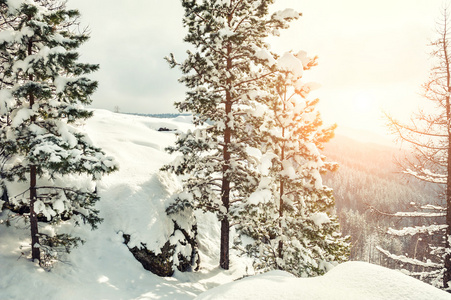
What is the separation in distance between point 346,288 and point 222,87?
919 centimetres

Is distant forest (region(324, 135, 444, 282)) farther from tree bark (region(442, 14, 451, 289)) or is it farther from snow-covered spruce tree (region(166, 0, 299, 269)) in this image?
snow-covered spruce tree (region(166, 0, 299, 269))

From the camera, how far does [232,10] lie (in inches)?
429

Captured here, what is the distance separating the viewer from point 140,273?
950 centimetres

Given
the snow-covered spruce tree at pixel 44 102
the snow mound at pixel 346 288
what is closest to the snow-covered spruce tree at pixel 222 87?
the snow-covered spruce tree at pixel 44 102

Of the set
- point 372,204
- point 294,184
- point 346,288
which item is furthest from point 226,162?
point 372,204

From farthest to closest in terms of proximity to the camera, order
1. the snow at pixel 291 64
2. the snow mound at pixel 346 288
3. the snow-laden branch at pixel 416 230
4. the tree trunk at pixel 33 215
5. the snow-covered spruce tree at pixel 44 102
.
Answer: the snow-laden branch at pixel 416 230 → the snow at pixel 291 64 → the tree trunk at pixel 33 215 → the snow-covered spruce tree at pixel 44 102 → the snow mound at pixel 346 288

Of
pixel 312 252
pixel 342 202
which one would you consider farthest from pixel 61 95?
pixel 342 202

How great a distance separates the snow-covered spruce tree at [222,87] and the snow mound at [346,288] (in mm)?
6863

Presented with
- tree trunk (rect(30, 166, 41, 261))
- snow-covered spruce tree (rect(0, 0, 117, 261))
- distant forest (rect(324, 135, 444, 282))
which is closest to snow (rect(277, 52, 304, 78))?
snow-covered spruce tree (rect(0, 0, 117, 261))

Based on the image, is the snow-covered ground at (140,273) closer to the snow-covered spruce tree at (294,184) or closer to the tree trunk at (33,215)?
the tree trunk at (33,215)

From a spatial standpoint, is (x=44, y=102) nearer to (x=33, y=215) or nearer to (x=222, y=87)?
(x=33, y=215)

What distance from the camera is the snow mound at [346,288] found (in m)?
3.13

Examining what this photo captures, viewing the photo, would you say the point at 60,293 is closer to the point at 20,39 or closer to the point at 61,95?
the point at 61,95

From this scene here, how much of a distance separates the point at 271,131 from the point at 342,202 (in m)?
153
